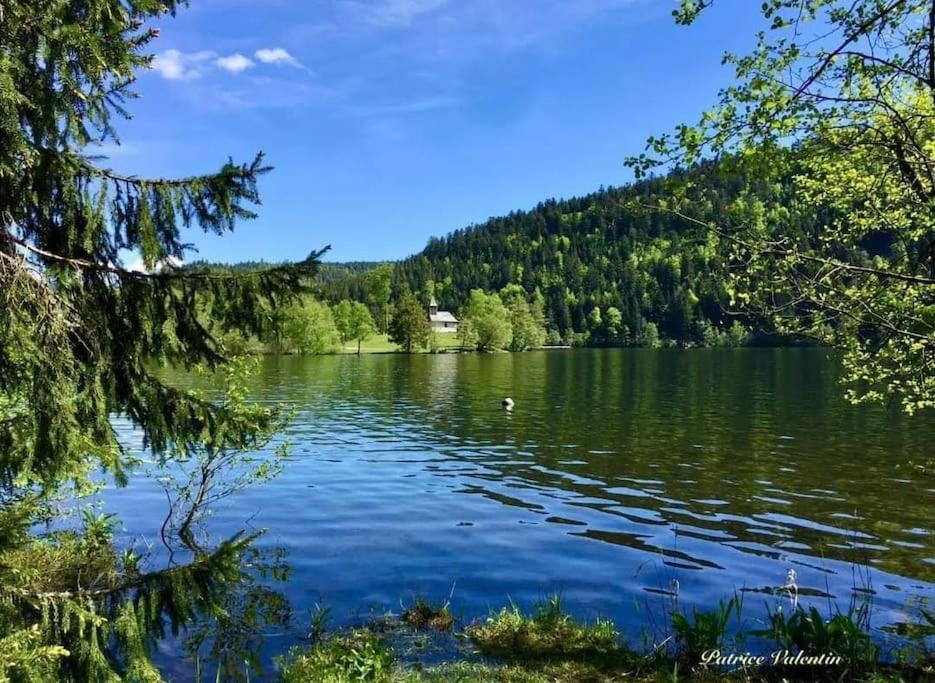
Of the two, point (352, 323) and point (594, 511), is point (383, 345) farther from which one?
point (594, 511)

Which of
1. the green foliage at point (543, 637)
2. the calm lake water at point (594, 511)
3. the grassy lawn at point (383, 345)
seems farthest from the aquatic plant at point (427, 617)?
the grassy lawn at point (383, 345)

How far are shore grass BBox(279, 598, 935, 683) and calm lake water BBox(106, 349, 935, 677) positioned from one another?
5.63 ft

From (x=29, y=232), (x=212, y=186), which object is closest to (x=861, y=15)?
(x=212, y=186)

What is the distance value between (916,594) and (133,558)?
50.3 feet

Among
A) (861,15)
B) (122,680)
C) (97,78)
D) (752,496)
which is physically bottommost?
(752,496)

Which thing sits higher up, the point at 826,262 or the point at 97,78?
the point at 97,78

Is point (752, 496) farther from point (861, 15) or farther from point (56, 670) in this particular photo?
point (56, 670)

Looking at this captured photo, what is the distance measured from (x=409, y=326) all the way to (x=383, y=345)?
2170 centimetres

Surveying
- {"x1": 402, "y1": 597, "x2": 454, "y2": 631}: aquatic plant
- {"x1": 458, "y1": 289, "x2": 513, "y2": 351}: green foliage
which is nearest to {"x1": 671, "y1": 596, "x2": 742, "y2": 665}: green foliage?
{"x1": 402, "y1": 597, "x2": 454, "y2": 631}: aquatic plant

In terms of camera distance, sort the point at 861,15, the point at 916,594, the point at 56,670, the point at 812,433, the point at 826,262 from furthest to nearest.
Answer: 1. the point at 812,433
2. the point at 916,594
3. the point at 826,262
4. the point at 861,15
5. the point at 56,670

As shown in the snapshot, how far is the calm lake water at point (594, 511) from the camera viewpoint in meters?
13.3

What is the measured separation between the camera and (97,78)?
5660 mm
